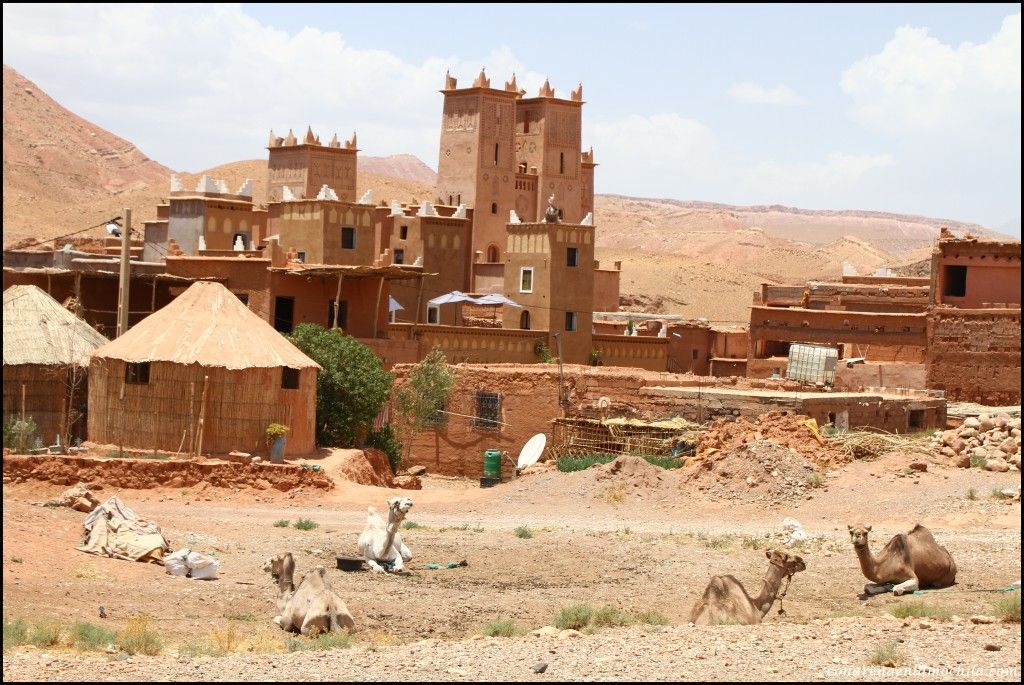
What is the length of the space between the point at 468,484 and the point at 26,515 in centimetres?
1430

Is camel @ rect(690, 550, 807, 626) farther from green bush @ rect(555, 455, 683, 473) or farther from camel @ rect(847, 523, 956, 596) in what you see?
green bush @ rect(555, 455, 683, 473)

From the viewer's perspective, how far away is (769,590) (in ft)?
48.9

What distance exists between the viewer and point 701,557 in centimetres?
1873

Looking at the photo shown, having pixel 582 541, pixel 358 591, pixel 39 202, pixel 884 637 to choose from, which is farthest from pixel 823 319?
pixel 39 202

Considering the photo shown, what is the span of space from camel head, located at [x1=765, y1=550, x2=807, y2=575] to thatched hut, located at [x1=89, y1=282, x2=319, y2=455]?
12469 millimetres

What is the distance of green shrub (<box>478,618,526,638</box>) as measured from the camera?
43.5ft

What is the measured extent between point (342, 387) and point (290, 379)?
241 cm

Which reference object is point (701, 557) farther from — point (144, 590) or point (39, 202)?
point (39, 202)

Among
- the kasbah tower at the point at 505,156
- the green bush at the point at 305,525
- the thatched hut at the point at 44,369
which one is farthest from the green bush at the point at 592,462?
the kasbah tower at the point at 505,156

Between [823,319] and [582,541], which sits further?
[823,319]

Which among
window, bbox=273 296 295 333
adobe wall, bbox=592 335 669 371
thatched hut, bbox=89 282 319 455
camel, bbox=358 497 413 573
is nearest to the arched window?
adobe wall, bbox=592 335 669 371

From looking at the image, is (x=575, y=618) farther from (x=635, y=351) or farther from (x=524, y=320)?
(x=635, y=351)

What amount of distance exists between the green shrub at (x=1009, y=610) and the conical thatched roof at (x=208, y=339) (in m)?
14.7

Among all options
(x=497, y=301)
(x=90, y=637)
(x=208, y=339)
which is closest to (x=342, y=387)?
(x=208, y=339)
